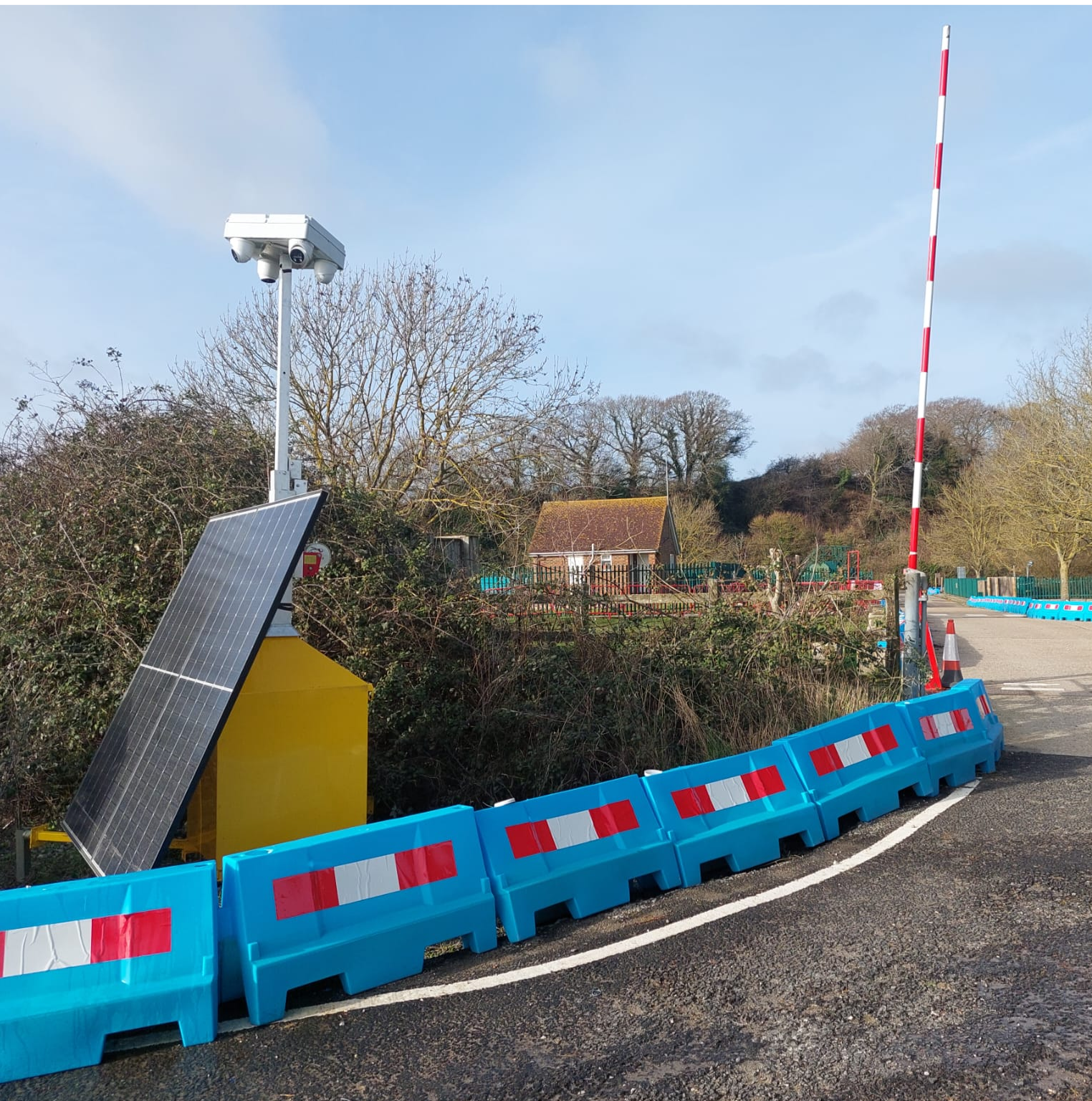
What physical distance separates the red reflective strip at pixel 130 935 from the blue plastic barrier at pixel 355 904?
0.27 metres

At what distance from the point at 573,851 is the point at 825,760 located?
93.0 inches

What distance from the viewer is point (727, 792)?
226 inches

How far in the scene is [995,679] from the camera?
14.9 meters

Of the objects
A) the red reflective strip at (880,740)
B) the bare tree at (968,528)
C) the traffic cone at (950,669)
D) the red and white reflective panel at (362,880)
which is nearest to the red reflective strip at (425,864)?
the red and white reflective panel at (362,880)

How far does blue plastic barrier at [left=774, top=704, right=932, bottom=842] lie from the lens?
621 centimetres

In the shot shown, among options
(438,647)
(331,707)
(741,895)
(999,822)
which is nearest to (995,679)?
(999,822)

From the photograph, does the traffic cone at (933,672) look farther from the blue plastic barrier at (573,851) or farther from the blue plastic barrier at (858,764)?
the blue plastic barrier at (573,851)

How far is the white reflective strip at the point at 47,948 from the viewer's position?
11.2ft

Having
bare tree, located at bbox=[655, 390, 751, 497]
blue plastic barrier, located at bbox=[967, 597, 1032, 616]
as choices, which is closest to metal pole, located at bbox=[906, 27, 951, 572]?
blue plastic barrier, located at bbox=[967, 597, 1032, 616]

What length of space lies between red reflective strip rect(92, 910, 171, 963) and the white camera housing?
412cm

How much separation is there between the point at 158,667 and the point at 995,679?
13.5 m

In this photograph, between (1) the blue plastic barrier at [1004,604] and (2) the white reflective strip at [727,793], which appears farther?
(1) the blue plastic barrier at [1004,604]

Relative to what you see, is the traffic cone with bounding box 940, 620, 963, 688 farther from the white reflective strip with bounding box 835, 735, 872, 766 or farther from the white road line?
the white road line

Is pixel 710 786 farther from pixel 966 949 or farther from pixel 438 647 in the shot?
pixel 438 647
